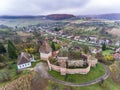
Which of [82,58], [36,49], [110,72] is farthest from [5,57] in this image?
[110,72]

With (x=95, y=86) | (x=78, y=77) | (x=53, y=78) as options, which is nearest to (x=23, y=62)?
(x=53, y=78)

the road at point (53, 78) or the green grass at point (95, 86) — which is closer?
the green grass at point (95, 86)

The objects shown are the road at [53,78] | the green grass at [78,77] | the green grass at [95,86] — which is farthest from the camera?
the green grass at [78,77]

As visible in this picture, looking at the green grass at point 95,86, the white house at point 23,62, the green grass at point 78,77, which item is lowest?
the green grass at point 95,86

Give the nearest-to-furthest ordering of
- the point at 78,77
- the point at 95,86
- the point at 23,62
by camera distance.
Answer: the point at 95,86, the point at 78,77, the point at 23,62

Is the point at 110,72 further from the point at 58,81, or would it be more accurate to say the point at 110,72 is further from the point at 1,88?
the point at 1,88

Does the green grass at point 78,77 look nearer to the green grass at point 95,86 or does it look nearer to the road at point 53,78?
the road at point 53,78

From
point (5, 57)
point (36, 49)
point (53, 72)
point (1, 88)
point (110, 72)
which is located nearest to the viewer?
A: point (1, 88)

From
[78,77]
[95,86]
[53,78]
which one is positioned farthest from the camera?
[78,77]

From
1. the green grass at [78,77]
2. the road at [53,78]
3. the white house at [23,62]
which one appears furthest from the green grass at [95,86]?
the white house at [23,62]

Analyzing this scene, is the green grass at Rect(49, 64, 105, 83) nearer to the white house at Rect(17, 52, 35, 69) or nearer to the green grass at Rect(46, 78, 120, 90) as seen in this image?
the green grass at Rect(46, 78, 120, 90)

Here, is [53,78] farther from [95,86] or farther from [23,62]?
[95,86]
